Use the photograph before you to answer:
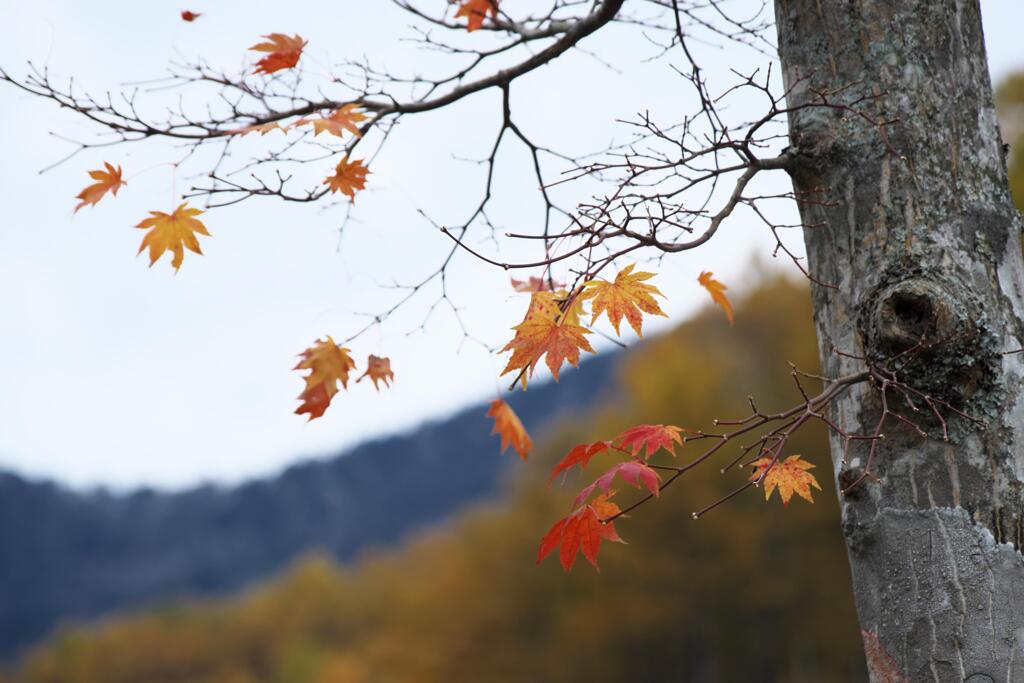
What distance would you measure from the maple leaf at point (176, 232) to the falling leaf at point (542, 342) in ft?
2.94

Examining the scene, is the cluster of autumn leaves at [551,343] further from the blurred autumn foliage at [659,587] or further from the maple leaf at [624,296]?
the blurred autumn foliage at [659,587]

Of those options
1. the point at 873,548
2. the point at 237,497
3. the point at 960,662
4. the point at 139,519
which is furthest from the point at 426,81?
the point at 139,519

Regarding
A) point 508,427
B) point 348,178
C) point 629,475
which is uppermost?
point 348,178

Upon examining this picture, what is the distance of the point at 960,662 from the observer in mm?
1539

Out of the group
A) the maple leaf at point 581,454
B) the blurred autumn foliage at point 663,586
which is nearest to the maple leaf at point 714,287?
the maple leaf at point 581,454

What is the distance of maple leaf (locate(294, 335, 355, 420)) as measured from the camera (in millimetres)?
2059

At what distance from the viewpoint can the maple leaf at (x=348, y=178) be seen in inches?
85.4

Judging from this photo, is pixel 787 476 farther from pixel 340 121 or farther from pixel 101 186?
pixel 101 186

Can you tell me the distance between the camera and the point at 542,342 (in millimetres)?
1714

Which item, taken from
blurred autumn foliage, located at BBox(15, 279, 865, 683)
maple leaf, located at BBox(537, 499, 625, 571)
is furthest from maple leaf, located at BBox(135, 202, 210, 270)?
blurred autumn foliage, located at BBox(15, 279, 865, 683)

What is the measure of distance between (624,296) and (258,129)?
3.41 ft

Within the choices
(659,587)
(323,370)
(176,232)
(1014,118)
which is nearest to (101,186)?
(176,232)

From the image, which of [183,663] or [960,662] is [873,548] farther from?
[183,663]

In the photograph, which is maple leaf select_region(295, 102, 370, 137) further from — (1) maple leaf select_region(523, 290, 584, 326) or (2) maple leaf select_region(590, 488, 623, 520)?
(2) maple leaf select_region(590, 488, 623, 520)
